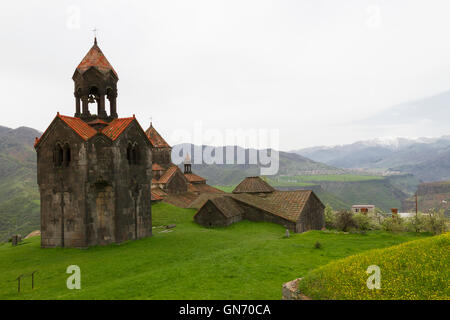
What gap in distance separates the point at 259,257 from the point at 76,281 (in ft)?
33.3

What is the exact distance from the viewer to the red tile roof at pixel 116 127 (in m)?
23.2

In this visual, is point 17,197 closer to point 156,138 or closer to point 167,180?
point 156,138

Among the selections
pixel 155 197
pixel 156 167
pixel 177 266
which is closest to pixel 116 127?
pixel 177 266

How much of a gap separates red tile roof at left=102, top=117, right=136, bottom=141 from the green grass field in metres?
8.88

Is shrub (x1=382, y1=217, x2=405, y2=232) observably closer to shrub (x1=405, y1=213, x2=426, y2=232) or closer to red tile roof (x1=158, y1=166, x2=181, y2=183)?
shrub (x1=405, y1=213, x2=426, y2=232)

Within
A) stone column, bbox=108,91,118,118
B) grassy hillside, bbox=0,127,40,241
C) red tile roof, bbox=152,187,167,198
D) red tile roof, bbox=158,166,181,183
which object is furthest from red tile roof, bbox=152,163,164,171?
grassy hillside, bbox=0,127,40,241

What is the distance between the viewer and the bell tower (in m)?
25.1

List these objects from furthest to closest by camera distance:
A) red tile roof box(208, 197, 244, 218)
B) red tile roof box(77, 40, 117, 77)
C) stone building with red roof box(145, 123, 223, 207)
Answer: stone building with red roof box(145, 123, 223, 207) → red tile roof box(208, 197, 244, 218) → red tile roof box(77, 40, 117, 77)

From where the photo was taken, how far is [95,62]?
83.0ft

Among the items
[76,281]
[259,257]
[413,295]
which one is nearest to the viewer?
[413,295]

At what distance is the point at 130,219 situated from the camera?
955 inches
